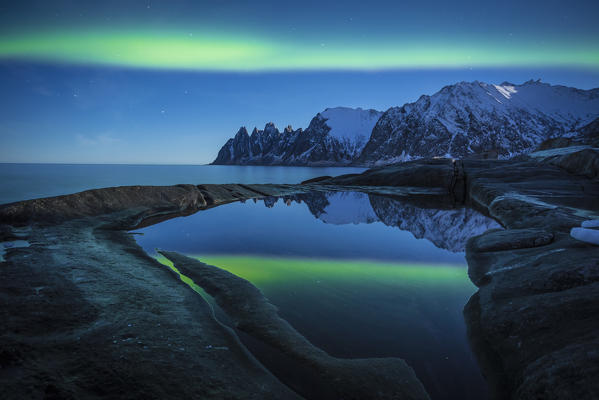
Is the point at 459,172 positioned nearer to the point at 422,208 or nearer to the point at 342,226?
the point at 422,208

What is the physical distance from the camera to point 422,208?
23609 millimetres

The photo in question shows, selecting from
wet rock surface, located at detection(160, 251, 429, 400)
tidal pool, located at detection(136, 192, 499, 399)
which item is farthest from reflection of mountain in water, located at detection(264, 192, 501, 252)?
wet rock surface, located at detection(160, 251, 429, 400)

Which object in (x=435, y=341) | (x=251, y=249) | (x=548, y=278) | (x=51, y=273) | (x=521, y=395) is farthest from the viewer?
(x=251, y=249)

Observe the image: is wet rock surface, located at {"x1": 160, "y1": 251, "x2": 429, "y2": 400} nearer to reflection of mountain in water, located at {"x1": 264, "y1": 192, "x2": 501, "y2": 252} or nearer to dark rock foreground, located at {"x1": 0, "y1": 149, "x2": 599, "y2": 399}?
dark rock foreground, located at {"x1": 0, "y1": 149, "x2": 599, "y2": 399}

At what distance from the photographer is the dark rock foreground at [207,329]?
377 cm

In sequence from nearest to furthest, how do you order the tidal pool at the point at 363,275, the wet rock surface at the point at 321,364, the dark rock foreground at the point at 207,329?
1. the dark rock foreground at the point at 207,329
2. the wet rock surface at the point at 321,364
3. the tidal pool at the point at 363,275

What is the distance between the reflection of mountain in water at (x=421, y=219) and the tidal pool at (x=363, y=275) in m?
0.08

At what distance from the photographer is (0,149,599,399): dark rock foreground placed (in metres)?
3.77

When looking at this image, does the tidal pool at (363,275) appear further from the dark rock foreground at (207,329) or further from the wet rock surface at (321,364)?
the dark rock foreground at (207,329)

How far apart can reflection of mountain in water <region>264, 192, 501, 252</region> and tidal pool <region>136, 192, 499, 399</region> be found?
0.08 meters

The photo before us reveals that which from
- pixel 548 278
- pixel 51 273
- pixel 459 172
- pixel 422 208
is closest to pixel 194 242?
pixel 51 273

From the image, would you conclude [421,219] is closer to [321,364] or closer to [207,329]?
[321,364]

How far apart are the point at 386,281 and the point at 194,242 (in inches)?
317

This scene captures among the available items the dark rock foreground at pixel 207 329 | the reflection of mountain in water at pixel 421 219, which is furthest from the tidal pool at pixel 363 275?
the dark rock foreground at pixel 207 329
